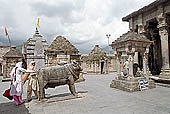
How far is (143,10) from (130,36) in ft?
15.5

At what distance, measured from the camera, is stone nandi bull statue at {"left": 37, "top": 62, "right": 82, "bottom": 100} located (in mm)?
5723

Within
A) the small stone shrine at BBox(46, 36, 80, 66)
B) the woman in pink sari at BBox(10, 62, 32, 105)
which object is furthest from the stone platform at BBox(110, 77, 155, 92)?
the small stone shrine at BBox(46, 36, 80, 66)

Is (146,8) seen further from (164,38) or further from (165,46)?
(165,46)

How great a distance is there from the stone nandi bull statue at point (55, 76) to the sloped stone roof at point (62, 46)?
832cm

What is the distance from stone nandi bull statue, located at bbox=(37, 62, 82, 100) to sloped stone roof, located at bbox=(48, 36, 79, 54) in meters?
8.32

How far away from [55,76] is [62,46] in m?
9.22

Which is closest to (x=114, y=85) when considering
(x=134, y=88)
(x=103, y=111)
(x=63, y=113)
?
(x=134, y=88)

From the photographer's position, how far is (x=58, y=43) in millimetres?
15195

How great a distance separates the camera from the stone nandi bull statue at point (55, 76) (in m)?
5.72

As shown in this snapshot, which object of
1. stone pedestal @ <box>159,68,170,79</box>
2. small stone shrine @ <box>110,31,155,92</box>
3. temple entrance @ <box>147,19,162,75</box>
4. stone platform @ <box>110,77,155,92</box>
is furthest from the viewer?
→ temple entrance @ <box>147,19,162,75</box>

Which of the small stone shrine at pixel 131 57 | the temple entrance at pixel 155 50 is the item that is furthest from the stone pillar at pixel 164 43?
the temple entrance at pixel 155 50

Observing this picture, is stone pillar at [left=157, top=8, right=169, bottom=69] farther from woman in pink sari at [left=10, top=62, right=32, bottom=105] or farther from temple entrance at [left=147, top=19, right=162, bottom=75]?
woman in pink sari at [left=10, top=62, right=32, bottom=105]

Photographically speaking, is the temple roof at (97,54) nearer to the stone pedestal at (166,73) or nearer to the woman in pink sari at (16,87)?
the stone pedestal at (166,73)

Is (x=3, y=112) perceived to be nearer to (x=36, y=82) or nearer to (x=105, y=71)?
(x=36, y=82)
